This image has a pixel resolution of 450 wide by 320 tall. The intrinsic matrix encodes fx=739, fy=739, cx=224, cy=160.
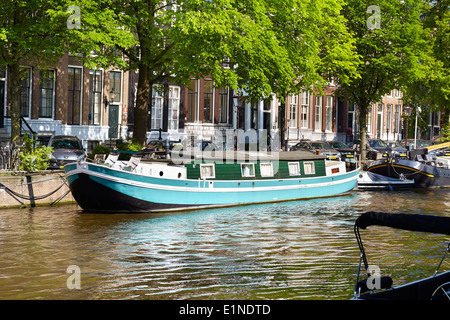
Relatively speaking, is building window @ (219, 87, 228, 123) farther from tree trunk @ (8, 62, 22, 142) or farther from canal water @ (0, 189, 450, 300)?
canal water @ (0, 189, 450, 300)

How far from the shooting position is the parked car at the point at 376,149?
49.3 meters

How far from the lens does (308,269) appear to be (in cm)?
1552

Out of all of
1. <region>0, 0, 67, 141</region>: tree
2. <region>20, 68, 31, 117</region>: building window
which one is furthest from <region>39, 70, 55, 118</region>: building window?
<region>0, 0, 67, 141</region>: tree

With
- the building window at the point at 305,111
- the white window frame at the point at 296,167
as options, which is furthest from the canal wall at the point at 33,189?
the building window at the point at 305,111

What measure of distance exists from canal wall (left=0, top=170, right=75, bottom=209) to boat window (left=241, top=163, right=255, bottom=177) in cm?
644

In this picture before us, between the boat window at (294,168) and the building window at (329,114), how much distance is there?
31420mm

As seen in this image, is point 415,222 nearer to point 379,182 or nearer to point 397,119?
point 379,182

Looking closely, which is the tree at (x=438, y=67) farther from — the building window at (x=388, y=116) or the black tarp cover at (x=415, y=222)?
the black tarp cover at (x=415, y=222)

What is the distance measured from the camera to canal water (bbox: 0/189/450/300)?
1359cm

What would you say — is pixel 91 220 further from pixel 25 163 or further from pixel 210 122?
pixel 210 122

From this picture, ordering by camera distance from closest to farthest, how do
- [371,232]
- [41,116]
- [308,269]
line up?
[308,269] → [371,232] → [41,116]
